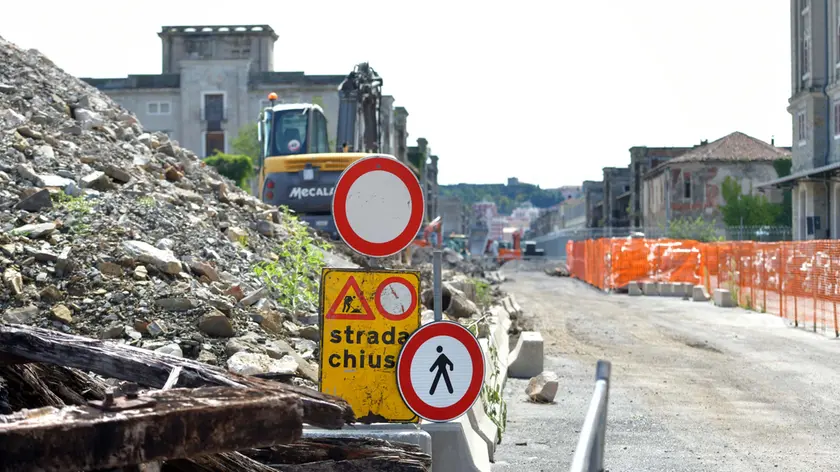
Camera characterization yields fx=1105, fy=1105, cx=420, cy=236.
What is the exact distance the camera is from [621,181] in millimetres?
112125

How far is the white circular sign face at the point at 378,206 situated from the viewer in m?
7.19

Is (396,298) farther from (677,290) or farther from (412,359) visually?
(677,290)

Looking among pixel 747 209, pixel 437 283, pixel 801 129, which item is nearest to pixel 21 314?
pixel 437 283

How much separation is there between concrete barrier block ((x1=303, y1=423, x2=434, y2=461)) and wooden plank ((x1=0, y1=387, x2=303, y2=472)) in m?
1.99

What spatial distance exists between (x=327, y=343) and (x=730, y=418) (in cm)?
531

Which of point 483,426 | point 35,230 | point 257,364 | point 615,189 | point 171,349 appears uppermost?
point 615,189

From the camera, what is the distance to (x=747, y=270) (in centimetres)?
2897

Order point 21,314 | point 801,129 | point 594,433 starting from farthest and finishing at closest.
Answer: point 801,129 < point 21,314 < point 594,433

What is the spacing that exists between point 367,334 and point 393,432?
→ 690mm

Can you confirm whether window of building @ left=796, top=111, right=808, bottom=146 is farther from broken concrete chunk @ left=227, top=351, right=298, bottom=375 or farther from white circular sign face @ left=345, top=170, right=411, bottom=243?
white circular sign face @ left=345, top=170, right=411, bottom=243

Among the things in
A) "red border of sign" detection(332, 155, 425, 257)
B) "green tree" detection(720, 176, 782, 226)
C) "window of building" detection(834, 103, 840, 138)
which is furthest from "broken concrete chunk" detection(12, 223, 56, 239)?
"green tree" detection(720, 176, 782, 226)

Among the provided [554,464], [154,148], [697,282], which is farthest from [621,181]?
[554,464]

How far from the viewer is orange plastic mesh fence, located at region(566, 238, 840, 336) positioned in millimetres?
21547

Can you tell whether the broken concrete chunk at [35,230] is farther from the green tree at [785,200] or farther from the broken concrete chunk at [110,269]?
the green tree at [785,200]
